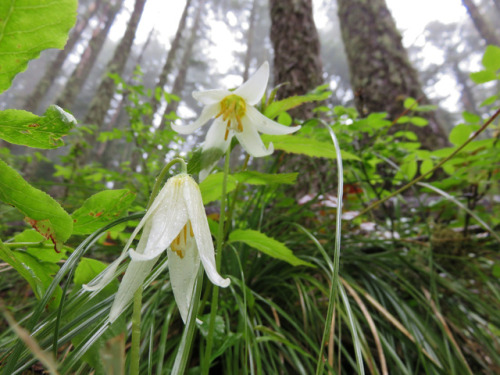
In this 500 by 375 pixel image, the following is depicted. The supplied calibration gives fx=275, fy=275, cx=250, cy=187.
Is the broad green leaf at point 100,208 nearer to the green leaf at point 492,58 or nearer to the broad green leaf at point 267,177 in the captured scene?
the broad green leaf at point 267,177

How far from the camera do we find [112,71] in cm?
567

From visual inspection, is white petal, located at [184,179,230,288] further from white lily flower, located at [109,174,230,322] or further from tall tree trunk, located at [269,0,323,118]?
tall tree trunk, located at [269,0,323,118]

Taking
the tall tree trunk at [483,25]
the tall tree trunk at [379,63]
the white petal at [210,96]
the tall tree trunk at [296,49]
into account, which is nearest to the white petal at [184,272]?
the white petal at [210,96]

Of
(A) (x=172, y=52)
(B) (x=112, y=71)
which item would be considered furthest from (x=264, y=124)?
(A) (x=172, y=52)

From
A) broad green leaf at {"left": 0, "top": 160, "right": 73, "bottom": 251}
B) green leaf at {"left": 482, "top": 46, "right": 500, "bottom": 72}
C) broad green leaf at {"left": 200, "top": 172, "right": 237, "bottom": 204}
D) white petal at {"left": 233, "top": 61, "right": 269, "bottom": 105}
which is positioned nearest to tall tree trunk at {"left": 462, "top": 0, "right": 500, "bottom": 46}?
green leaf at {"left": 482, "top": 46, "right": 500, "bottom": 72}

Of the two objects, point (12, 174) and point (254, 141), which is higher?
point (254, 141)

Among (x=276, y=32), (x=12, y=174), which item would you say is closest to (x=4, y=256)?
(x=12, y=174)

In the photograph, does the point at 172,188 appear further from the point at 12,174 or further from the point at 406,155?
the point at 406,155

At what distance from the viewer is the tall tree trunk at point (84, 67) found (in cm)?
606

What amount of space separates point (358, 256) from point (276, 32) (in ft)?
7.72

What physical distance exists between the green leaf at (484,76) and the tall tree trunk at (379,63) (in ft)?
4.67

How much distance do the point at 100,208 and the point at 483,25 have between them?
12.1 m

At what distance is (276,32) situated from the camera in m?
2.69

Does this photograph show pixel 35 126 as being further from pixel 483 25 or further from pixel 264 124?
pixel 483 25
